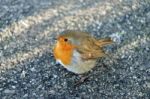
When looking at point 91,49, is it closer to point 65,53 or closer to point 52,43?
point 65,53

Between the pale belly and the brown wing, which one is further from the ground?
the brown wing

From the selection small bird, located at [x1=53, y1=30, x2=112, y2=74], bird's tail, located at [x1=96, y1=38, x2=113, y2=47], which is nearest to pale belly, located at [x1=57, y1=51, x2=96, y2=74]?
small bird, located at [x1=53, y1=30, x2=112, y2=74]

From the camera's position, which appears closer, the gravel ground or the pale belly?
the pale belly

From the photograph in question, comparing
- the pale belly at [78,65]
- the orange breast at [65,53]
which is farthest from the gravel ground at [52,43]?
the orange breast at [65,53]

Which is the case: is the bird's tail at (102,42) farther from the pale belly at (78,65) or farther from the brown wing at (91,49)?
the pale belly at (78,65)

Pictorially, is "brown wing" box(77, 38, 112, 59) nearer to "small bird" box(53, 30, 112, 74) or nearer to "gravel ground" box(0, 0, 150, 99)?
"small bird" box(53, 30, 112, 74)

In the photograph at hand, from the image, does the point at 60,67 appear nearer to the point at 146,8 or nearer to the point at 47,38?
the point at 47,38

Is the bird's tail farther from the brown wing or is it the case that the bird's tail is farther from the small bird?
the small bird
